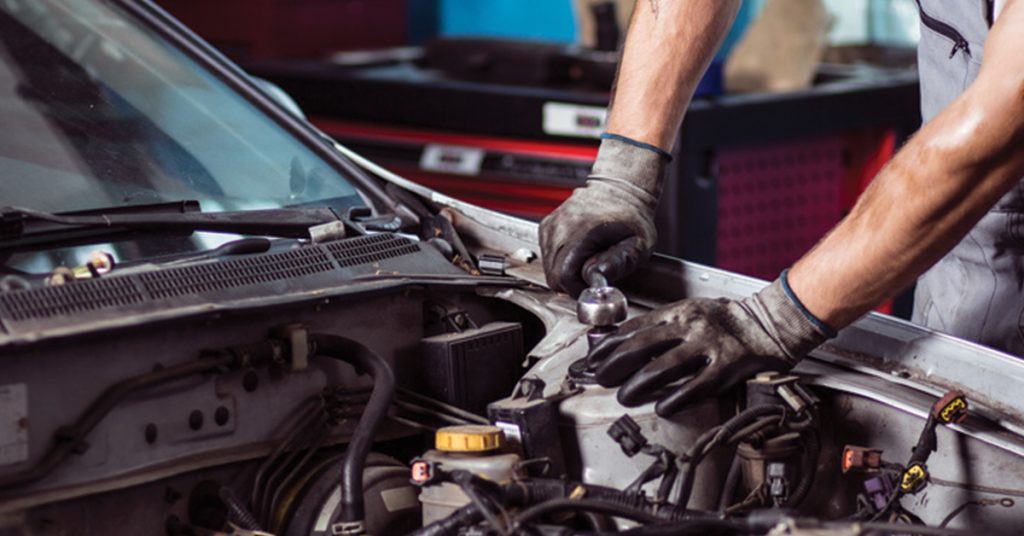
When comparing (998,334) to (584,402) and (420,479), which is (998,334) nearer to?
(584,402)

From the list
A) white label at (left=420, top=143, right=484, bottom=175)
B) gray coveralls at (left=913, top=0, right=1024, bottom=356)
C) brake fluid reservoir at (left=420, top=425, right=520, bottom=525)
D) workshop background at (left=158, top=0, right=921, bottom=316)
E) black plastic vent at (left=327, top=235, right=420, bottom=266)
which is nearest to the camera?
brake fluid reservoir at (left=420, top=425, right=520, bottom=525)

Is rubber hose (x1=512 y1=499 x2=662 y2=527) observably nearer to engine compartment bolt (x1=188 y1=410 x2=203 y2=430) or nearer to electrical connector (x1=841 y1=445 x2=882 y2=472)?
electrical connector (x1=841 y1=445 x2=882 y2=472)

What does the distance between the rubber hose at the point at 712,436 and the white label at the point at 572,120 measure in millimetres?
1982

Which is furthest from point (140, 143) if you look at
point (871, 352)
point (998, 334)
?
point (998, 334)

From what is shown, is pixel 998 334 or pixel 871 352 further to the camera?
pixel 998 334

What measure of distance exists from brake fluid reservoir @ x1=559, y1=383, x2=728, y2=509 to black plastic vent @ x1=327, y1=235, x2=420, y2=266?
13.2 inches

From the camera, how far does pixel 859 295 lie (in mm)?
1636

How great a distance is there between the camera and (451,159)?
382cm

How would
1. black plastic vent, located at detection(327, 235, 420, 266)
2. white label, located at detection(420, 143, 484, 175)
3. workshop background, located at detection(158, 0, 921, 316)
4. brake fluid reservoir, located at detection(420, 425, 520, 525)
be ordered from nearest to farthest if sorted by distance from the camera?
brake fluid reservoir, located at detection(420, 425, 520, 525) → black plastic vent, located at detection(327, 235, 420, 266) → workshop background, located at detection(158, 0, 921, 316) → white label, located at detection(420, 143, 484, 175)

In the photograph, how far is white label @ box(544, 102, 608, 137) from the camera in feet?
11.5

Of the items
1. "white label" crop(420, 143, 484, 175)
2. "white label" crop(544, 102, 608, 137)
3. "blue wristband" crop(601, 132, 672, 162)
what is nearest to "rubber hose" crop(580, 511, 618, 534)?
"blue wristband" crop(601, 132, 672, 162)

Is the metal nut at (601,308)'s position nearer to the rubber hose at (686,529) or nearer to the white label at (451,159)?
the rubber hose at (686,529)

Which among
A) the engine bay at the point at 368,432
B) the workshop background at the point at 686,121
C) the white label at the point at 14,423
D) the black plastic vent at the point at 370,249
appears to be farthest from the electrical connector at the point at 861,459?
the workshop background at the point at 686,121

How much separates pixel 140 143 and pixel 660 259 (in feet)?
2.41
